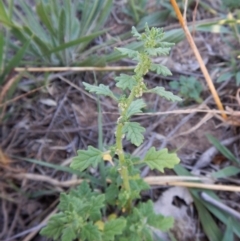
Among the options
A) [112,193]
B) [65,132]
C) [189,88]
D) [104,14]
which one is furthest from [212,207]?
[104,14]

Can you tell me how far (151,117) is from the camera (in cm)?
160

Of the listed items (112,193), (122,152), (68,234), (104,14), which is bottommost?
(68,234)

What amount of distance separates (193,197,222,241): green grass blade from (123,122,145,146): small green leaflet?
49 centimetres

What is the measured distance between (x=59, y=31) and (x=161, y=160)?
29.8 inches

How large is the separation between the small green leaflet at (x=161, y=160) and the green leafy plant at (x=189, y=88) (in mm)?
534

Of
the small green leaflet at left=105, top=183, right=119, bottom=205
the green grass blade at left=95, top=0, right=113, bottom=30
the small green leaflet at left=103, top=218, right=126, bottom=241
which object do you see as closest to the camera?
the small green leaflet at left=103, top=218, right=126, bottom=241

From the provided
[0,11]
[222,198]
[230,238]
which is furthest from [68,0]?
[230,238]

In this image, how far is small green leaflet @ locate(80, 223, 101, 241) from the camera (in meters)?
1.07

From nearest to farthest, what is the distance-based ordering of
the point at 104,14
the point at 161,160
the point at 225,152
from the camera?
1. the point at 161,160
2. the point at 225,152
3. the point at 104,14

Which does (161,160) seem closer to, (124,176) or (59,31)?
(124,176)

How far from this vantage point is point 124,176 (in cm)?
116

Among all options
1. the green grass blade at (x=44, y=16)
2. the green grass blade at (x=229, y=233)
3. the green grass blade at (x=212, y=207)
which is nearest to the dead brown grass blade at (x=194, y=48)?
the green grass blade at (x=212, y=207)

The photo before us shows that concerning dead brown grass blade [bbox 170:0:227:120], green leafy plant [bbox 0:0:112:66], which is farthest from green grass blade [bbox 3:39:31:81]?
dead brown grass blade [bbox 170:0:227:120]

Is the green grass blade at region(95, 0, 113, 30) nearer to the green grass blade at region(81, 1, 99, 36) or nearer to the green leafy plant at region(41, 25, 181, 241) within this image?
the green grass blade at region(81, 1, 99, 36)
